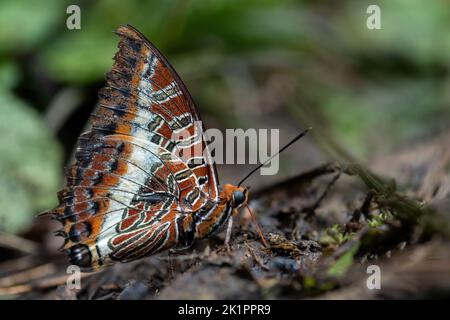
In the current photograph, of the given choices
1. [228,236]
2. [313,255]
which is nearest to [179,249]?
[228,236]

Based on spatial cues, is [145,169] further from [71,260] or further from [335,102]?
[335,102]

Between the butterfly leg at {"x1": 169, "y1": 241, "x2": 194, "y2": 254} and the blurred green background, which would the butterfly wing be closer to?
the butterfly leg at {"x1": 169, "y1": 241, "x2": 194, "y2": 254}

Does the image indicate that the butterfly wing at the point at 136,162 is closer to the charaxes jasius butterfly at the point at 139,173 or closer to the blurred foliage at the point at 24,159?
the charaxes jasius butterfly at the point at 139,173

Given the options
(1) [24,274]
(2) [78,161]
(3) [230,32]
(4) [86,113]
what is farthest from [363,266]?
(3) [230,32]

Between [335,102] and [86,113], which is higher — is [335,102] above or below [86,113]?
above

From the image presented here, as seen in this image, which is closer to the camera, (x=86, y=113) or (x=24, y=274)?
(x=24, y=274)

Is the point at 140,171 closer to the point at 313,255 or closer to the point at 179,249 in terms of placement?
the point at 179,249

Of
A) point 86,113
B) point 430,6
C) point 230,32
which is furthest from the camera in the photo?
point 430,6
